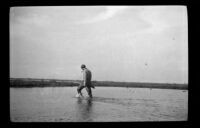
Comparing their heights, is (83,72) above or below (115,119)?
above
